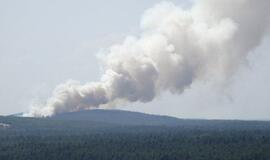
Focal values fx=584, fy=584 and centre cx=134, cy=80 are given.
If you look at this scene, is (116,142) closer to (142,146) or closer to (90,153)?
(142,146)

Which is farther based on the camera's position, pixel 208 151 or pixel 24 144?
pixel 24 144

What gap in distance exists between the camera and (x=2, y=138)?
163m

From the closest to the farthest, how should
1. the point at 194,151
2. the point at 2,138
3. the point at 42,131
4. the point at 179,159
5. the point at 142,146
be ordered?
the point at 179,159
the point at 194,151
the point at 142,146
the point at 2,138
the point at 42,131

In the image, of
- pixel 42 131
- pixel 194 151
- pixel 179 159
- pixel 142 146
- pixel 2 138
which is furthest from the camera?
pixel 42 131

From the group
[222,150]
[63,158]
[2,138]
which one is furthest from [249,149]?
[2,138]

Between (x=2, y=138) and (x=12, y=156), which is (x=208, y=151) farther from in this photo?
(x=2, y=138)

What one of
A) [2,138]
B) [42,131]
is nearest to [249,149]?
[2,138]

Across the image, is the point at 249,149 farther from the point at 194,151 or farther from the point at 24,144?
the point at 24,144

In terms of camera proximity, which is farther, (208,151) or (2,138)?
(2,138)

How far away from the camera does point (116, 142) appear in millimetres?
148250

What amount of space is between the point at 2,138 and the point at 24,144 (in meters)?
22.3

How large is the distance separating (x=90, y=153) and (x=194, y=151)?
23032mm

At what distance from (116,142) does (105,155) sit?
22.6m

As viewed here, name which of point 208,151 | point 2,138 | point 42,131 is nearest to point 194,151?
point 208,151
